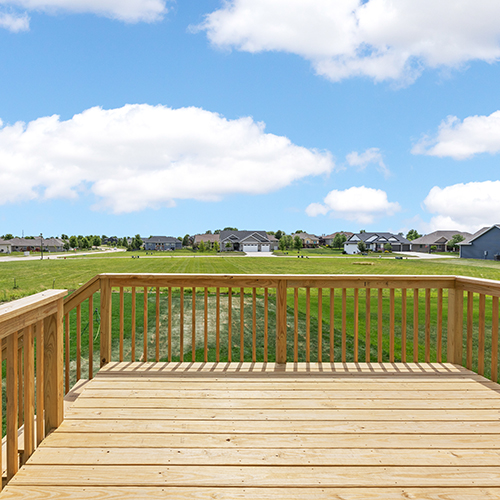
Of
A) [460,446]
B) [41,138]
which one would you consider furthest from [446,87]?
[41,138]

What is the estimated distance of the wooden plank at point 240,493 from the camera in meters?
1.62

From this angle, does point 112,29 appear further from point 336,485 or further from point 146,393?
point 336,485

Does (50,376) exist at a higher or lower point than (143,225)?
lower

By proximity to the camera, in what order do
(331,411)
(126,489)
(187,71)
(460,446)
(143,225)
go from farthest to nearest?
1. (143,225)
2. (187,71)
3. (331,411)
4. (460,446)
5. (126,489)

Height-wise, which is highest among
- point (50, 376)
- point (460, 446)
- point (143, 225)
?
point (143, 225)

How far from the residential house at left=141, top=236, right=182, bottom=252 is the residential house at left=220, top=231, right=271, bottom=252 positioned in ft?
96.2

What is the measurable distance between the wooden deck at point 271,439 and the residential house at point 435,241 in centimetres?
7879

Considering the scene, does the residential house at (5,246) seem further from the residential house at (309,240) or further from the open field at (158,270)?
the residential house at (309,240)

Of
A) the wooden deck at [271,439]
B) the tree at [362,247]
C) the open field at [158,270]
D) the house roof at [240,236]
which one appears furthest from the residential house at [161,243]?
the wooden deck at [271,439]

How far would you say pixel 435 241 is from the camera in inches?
2844

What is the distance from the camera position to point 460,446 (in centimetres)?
206

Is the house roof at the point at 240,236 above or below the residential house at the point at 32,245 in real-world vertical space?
above

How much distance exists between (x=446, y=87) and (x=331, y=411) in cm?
2573

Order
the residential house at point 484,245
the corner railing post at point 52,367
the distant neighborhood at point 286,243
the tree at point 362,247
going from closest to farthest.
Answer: the corner railing post at point 52,367
the residential house at point 484,245
the tree at point 362,247
the distant neighborhood at point 286,243
